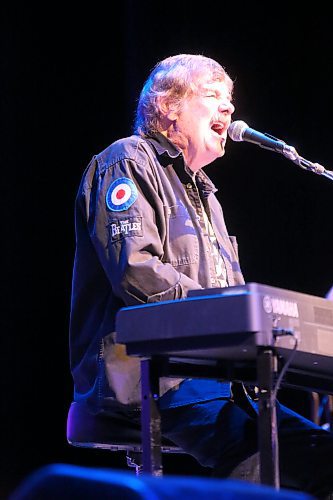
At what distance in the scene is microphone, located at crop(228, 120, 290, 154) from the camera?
262 centimetres

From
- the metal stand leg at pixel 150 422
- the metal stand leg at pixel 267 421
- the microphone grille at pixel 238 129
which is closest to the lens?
the metal stand leg at pixel 267 421

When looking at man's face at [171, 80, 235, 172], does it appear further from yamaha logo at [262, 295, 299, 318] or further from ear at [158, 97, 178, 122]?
yamaha logo at [262, 295, 299, 318]

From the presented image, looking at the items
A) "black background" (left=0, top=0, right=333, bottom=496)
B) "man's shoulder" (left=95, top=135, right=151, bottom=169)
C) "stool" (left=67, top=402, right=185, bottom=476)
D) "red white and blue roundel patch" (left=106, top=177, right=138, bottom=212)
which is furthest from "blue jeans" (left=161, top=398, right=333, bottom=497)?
"black background" (left=0, top=0, right=333, bottom=496)

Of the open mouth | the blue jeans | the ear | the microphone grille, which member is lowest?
the blue jeans

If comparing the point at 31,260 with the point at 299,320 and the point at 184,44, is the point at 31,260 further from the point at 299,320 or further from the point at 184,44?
the point at 299,320

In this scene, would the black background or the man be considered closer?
the man

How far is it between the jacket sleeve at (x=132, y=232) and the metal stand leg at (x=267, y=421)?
0.52m

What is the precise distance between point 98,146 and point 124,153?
2.12m

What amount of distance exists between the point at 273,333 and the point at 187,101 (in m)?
1.41

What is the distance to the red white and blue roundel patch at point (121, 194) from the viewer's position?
239 cm

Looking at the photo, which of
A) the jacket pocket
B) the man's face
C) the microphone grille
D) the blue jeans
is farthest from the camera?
the man's face

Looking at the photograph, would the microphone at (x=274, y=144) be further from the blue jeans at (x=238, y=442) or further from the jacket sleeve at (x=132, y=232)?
the blue jeans at (x=238, y=442)

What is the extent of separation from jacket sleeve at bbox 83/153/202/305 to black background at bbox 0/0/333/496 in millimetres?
1858

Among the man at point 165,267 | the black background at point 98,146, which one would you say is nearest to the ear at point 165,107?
the man at point 165,267
